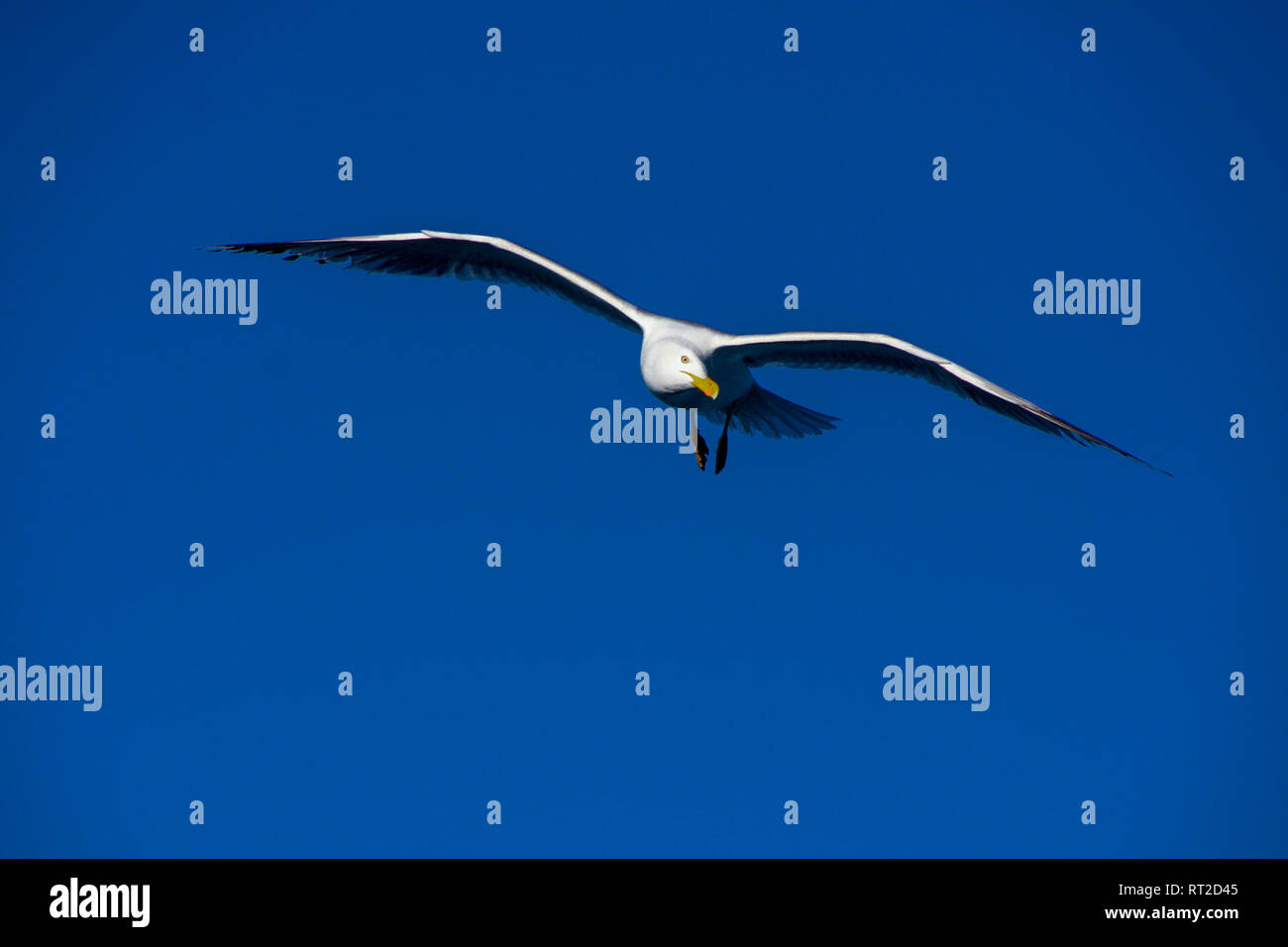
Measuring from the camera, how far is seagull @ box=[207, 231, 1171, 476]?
9.95 meters

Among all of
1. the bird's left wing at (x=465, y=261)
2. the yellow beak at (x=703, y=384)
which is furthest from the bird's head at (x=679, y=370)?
the bird's left wing at (x=465, y=261)

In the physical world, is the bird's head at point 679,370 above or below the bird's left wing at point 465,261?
below

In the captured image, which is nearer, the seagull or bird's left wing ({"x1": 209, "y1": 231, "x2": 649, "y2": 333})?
the seagull

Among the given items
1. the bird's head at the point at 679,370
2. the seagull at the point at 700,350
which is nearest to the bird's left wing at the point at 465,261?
the seagull at the point at 700,350

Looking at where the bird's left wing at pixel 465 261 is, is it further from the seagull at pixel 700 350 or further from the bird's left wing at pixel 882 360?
the bird's left wing at pixel 882 360

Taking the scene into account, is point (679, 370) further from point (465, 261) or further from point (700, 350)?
point (465, 261)

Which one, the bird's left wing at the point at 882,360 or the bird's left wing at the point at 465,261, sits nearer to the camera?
the bird's left wing at the point at 882,360

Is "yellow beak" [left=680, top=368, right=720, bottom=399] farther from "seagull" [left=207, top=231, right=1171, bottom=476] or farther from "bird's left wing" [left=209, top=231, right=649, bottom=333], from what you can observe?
"bird's left wing" [left=209, top=231, right=649, bottom=333]

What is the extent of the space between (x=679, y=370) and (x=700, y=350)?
0.28 meters

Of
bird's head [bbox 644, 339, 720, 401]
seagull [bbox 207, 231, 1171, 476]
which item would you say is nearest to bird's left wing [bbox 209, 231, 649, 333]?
seagull [bbox 207, 231, 1171, 476]

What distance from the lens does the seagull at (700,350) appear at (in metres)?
9.95

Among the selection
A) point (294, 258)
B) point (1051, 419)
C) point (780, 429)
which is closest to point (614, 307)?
point (780, 429)

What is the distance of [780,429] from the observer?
1159 centimetres
